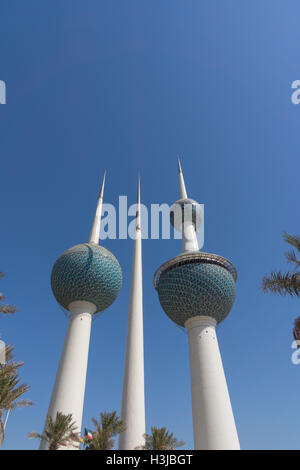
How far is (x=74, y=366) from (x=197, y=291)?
66.4 feet

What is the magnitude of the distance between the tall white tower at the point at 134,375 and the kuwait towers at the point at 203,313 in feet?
16.1

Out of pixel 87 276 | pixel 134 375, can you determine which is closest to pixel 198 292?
pixel 134 375

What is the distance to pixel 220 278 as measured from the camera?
48.5 m

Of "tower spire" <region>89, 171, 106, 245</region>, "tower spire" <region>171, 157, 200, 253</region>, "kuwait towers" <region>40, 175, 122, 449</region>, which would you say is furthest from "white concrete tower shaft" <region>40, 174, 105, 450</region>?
"tower spire" <region>171, 157, 200, 253</region>

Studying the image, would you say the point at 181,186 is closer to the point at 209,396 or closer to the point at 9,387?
the point at 209,396

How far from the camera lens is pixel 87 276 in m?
47.8

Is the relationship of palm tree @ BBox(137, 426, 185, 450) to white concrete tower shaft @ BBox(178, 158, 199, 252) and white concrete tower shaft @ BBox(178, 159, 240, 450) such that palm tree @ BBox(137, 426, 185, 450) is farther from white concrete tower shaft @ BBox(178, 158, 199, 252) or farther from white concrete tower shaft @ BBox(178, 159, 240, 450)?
white concrete tower shaft @ BBox(178, 158, 199, 252)

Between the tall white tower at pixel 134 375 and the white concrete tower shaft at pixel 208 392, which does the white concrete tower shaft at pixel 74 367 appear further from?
the white concrete tower shaft at pixel 208 392

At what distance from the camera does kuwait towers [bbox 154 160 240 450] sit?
1421 inches

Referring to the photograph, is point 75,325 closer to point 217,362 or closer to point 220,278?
point 217,362

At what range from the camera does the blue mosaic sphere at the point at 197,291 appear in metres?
46.5

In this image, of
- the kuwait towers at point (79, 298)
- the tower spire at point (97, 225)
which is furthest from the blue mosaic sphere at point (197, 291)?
the tower spire at point (97, 225)
